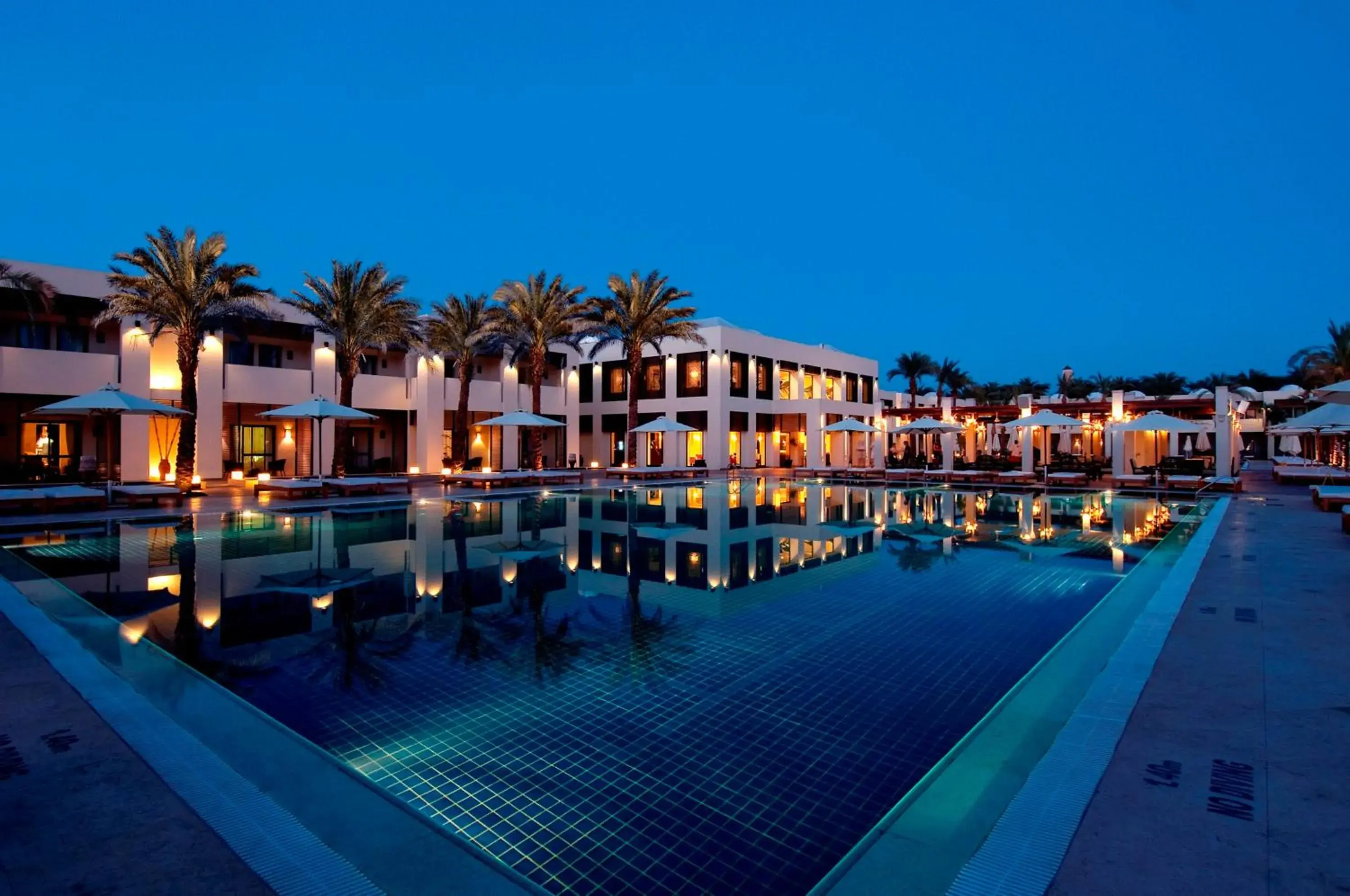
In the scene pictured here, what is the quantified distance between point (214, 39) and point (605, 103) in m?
83.1

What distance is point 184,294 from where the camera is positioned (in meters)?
20.7

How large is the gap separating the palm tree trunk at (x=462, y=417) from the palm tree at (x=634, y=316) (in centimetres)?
552

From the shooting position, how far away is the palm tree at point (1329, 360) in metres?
28.1

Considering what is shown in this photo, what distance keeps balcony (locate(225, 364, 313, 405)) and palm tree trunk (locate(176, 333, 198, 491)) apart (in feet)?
8.66

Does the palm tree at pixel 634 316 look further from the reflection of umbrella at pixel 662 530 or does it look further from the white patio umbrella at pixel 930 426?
the reflection of umbrella at pixel 662 530

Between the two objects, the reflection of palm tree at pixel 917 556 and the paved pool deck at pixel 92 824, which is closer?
the paved pool deck at pixel 92 824

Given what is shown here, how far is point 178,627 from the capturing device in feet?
22.3

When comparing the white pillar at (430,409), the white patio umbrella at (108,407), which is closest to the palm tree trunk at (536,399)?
the white pillar at (430,409)

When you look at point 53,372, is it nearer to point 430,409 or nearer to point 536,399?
point 430,409

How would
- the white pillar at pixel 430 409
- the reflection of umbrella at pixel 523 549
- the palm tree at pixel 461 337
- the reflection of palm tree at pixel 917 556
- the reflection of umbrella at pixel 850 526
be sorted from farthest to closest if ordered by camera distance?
the white pillar at pixel 430 409
the palm tree at pixel 461 337
the reflection of umbrella at pixel 850 526
the reflection of umbrella at pixel 523 549
the reflection of palm tree at pixel 917 556

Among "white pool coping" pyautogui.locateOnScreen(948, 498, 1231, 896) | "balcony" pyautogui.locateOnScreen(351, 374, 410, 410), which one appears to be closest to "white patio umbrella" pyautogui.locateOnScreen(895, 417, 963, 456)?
"balcony" pyautogui.locateOnScreen(351, 374, 410, 410)

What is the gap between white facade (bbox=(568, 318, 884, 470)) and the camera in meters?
→ 35.5

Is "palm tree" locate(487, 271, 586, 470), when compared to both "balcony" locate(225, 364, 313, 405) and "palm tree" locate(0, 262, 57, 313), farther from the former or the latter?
"palm tree" locate(0, 262, 57, 313)

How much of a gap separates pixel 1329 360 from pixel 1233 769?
38.2m
